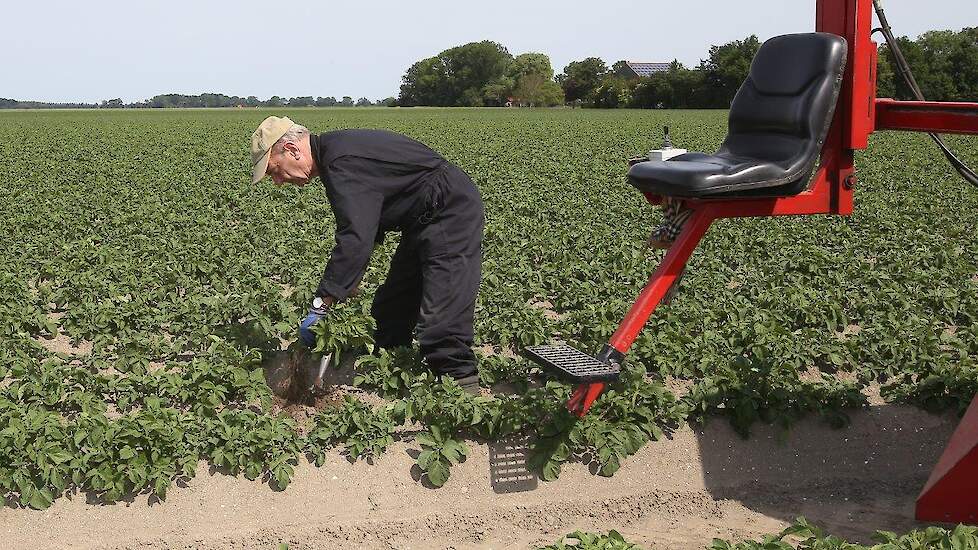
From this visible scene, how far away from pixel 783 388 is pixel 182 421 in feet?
9.71

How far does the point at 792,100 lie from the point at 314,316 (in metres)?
2.35

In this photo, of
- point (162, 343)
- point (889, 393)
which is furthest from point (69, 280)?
point (889, 393)

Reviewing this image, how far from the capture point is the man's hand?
470 cm

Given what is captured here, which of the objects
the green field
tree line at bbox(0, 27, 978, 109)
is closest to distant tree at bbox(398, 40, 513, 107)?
tree line at bbox(0, 27, 978, 109)

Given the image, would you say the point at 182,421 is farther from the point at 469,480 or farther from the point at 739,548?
the point at 739,548

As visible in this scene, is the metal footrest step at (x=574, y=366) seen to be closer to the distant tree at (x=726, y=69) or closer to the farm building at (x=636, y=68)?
the distant tree at (x=726, y=69)

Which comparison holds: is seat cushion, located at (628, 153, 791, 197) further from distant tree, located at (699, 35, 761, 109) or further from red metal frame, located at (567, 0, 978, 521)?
distant tree, located at (699, 35, 761, 109)

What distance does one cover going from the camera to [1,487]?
14.5 ft

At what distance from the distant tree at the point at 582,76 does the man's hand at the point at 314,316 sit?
80.4 meters

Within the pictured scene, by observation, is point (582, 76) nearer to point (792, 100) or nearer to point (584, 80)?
point (584, 80)

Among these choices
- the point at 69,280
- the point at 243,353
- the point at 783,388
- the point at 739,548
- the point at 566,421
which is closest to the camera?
the point at 739,548

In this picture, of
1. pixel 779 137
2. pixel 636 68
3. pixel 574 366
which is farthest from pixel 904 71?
pixel 636 68

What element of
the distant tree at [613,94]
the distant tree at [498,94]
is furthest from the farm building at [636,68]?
the distant tree at [498,94]

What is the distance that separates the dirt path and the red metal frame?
0.42 meters
